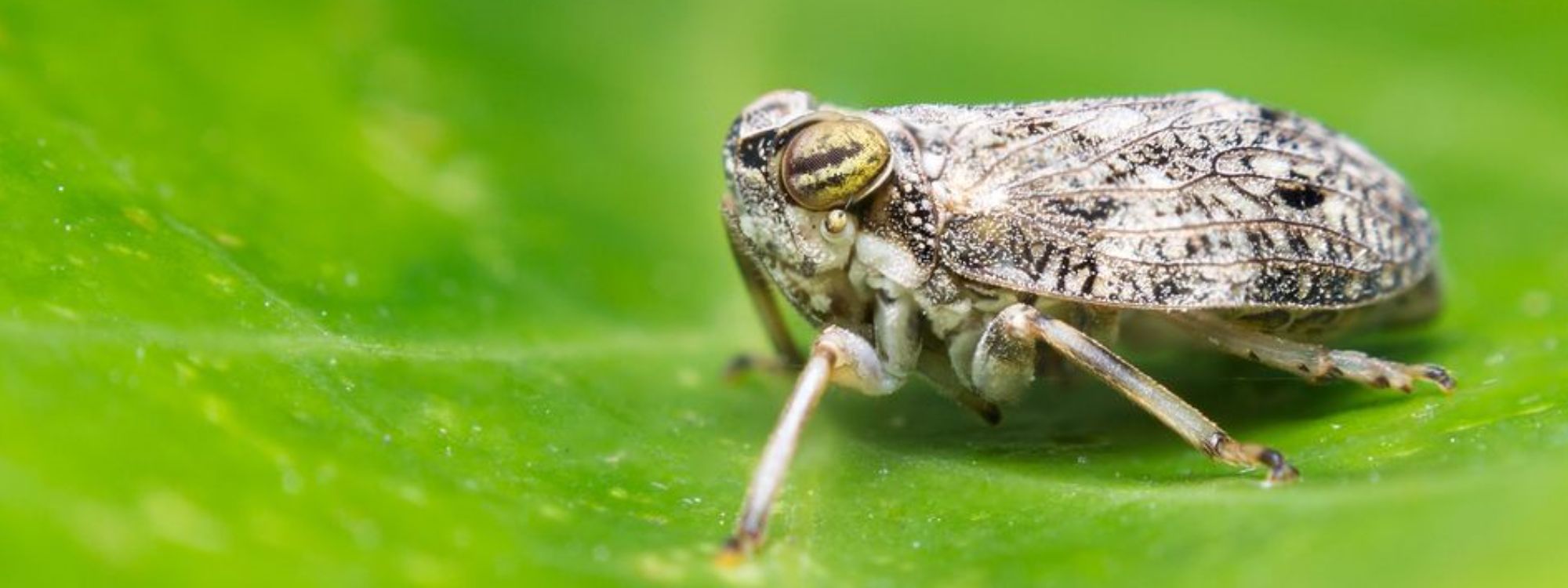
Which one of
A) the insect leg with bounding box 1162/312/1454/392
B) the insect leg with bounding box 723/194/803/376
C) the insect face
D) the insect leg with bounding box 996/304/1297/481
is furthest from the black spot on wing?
the insect leg with bounding box 723/194/803/376

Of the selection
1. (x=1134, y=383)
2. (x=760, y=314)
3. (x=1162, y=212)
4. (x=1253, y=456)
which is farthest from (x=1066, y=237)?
(x=760, y=314)

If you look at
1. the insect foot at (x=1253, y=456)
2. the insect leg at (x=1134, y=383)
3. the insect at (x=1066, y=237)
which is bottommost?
the insect foot at (x=1253, y=456)

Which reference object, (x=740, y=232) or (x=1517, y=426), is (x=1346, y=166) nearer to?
(x=1517, y=426)

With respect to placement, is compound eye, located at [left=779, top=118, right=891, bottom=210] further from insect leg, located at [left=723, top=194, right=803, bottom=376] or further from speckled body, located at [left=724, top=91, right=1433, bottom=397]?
insect leg, located at [left=723, top=194, right=803, bottom=376]

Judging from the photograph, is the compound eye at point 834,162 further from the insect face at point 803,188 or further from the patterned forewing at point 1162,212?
the patterned forewing at point 1162,212

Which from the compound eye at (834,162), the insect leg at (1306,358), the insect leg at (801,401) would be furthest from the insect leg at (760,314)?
the insect leg at (1306,358)

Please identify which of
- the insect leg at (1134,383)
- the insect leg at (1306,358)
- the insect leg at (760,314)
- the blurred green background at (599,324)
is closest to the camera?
the blurred green background at (599,324)

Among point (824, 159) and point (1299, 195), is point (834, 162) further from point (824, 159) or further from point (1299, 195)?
point (1299, 195)
